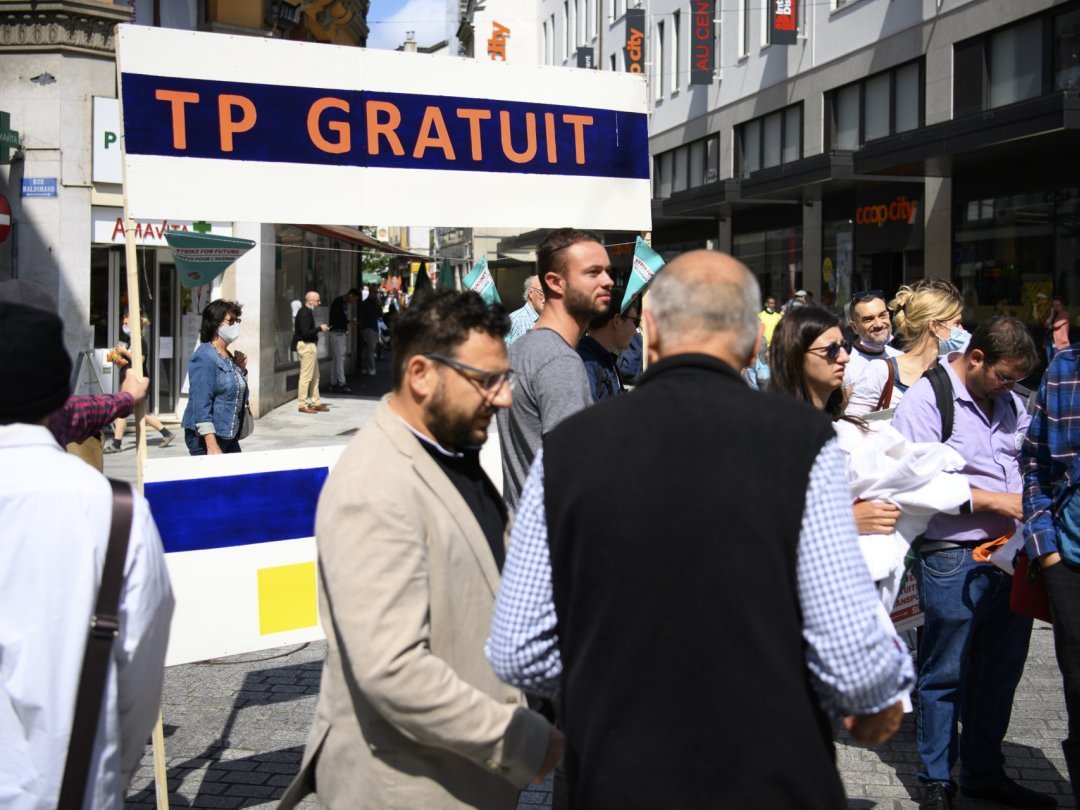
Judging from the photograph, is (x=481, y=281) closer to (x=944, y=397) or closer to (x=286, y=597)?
(x=286, y=597)

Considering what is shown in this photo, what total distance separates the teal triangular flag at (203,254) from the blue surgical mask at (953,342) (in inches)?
155

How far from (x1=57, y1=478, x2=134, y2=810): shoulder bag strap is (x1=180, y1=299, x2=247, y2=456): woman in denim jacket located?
592 cm

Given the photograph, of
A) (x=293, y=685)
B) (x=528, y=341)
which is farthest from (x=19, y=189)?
(x=528, y=341)

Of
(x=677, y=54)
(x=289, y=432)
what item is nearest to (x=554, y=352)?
(x=289, y=432)

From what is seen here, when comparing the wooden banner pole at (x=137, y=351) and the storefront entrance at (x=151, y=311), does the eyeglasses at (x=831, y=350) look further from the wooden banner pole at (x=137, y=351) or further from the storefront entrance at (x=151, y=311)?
the storefront entrance at (x=151, y=311)

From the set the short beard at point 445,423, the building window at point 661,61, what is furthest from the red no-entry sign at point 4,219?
the building window at point 661,61

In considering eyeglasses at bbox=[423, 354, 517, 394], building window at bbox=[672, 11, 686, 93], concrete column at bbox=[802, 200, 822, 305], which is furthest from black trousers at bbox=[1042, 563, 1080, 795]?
building window at bbox=[672, 11, 686, 93]

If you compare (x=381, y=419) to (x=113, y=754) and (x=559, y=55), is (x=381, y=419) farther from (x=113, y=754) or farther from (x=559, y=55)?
(x=559, y=55)

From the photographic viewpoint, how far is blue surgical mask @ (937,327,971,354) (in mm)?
6811

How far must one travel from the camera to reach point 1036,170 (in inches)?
813

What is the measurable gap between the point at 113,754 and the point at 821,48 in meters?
28.5

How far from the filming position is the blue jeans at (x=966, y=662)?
449cm

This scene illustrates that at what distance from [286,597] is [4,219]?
1425 centimetres

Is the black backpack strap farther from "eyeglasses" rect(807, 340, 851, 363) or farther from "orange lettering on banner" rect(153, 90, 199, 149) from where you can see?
"orange lettering on banner" rect(153, 90, 199, 149)
